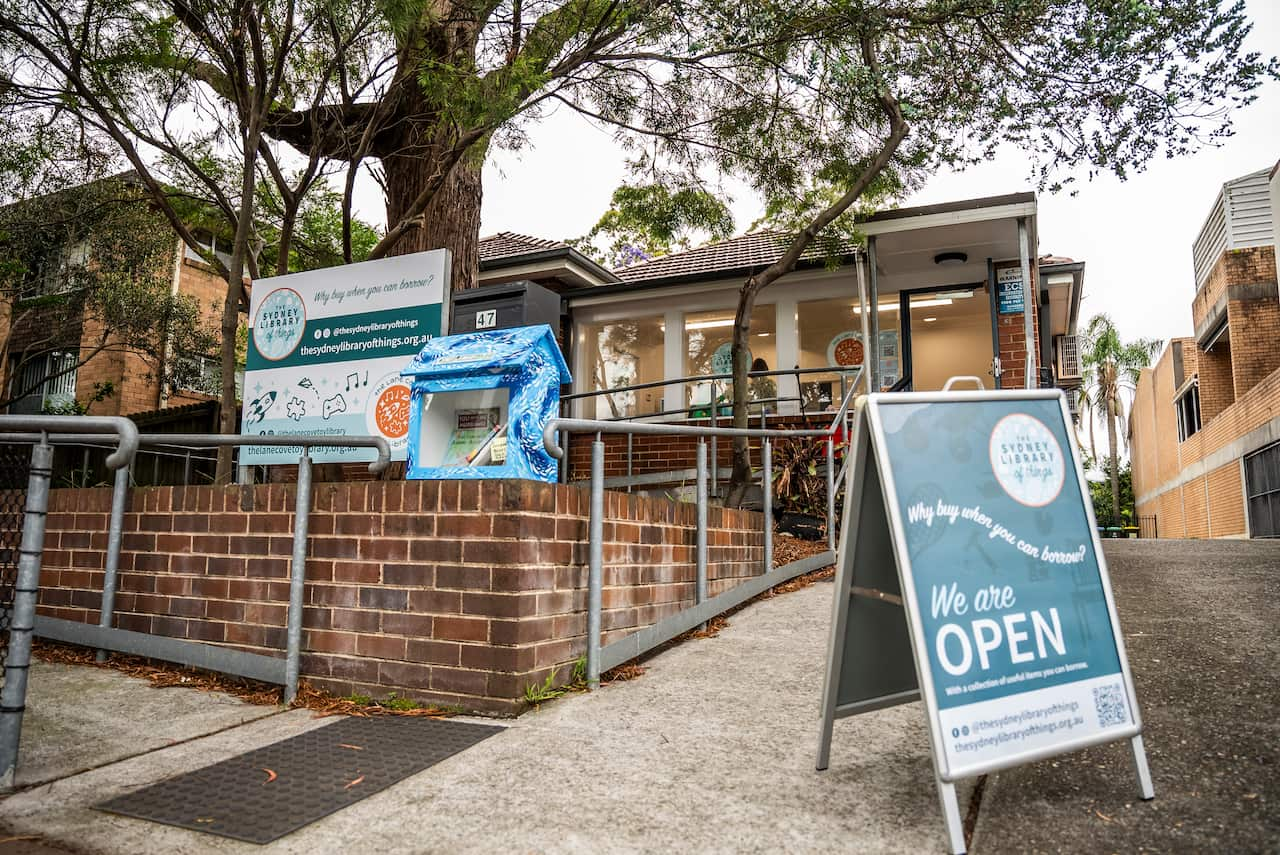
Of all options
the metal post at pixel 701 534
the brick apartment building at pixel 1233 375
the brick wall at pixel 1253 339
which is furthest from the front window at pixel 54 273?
the brick wall at pixel 1253 339

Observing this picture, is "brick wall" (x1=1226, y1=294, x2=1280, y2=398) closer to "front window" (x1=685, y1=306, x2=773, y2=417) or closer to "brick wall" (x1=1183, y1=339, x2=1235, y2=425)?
"brick wall" (x1=1183, y1=339, x2=1235, y2=425)

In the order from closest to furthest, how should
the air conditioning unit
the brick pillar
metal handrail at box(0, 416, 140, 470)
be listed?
metal handrail at box(0, 416, 140, 470) < the brick pillar < the air conditioning unit

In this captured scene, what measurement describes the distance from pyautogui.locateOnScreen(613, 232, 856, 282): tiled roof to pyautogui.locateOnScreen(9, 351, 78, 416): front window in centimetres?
1076

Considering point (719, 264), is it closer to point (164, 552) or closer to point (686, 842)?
point (164, 552)

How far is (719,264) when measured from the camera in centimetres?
1298


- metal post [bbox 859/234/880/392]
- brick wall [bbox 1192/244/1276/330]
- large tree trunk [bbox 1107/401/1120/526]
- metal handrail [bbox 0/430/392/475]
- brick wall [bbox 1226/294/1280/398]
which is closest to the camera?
metal handrail [bbox 0/430/392/475]

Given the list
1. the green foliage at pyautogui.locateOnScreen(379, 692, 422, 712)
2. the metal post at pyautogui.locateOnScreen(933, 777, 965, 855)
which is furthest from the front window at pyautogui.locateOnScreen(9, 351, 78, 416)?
the metal post at pyautogui.locateOnScreen(933, 777, 965, 855)

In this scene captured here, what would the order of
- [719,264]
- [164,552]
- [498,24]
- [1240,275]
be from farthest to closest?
[1240,275] → [719,264] → [498,24] → [164,552]

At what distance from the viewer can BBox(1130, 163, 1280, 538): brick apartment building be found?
50.2 feet

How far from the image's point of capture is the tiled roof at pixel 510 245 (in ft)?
44.3

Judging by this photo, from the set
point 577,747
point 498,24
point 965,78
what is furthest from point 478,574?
point 965,78

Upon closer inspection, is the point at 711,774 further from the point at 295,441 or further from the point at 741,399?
the point at 741,399

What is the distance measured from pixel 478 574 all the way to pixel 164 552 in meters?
1.97

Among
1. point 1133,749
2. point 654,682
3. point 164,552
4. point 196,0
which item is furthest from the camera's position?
point 196,0
